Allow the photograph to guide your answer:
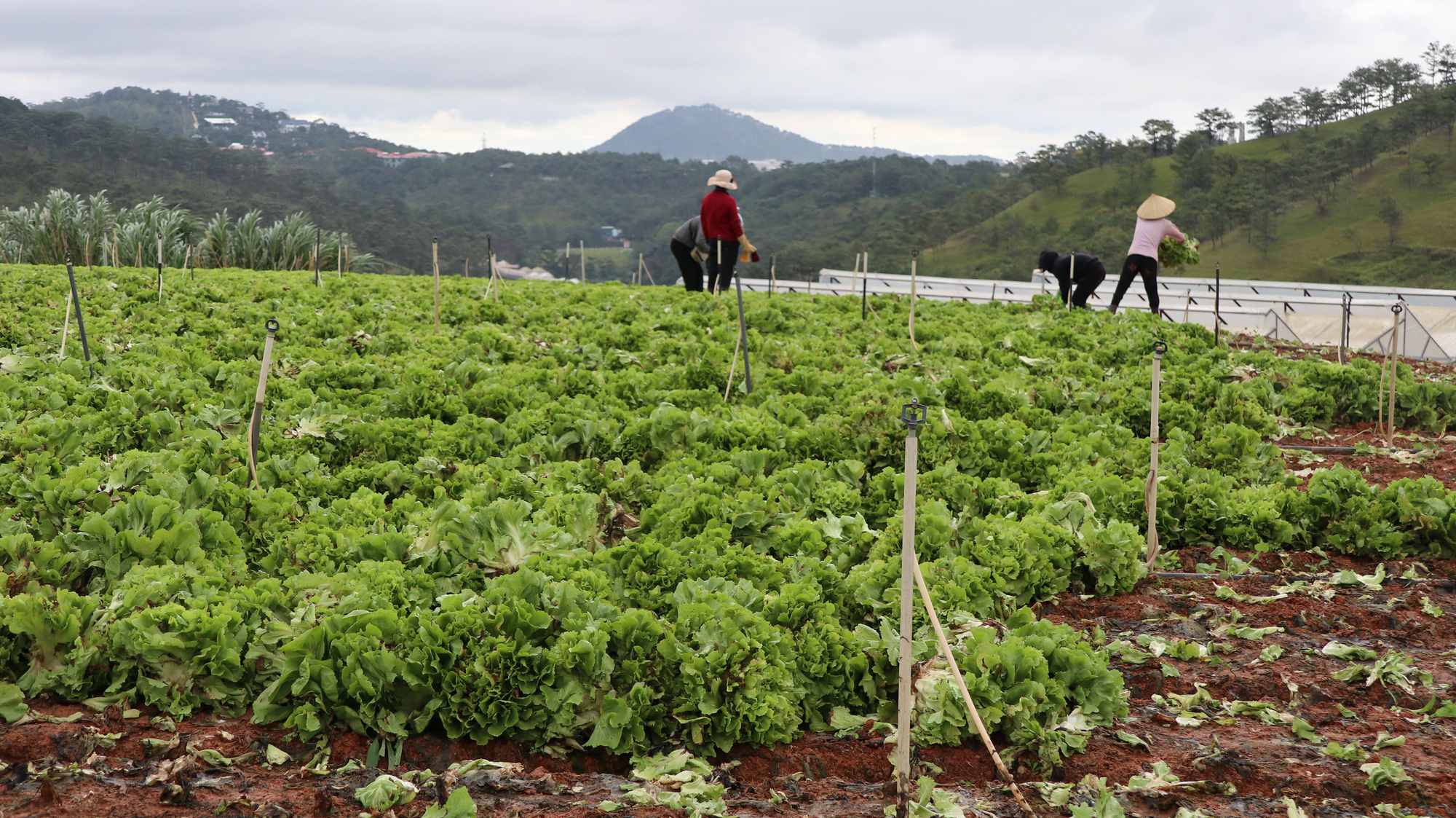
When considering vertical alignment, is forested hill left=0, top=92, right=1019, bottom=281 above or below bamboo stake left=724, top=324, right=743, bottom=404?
above

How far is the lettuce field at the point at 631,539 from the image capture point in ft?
11.7

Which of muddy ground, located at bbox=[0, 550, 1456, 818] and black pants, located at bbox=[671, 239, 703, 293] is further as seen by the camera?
black pants, located at bbox=[671, 239, 703, 293]

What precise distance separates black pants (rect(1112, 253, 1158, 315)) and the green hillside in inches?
1808

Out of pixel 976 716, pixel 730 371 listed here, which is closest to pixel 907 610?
pixel 976 716

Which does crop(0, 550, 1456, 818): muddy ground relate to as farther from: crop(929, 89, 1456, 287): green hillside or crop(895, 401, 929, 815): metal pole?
crop(929, 89, 1456, 287): green hillside

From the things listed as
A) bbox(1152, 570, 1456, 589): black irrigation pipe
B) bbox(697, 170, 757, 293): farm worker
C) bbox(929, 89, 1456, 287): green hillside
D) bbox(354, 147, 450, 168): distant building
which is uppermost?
bbox(354, 147, 450, 168): distant building

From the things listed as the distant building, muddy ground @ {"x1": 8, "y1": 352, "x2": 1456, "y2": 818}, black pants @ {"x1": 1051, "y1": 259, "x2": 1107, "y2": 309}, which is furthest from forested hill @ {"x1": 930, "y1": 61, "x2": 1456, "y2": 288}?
the distant building

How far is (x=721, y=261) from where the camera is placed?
40.9 feet

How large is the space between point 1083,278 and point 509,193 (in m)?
115

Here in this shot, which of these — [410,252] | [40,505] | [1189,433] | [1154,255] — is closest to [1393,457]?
[1189,433]

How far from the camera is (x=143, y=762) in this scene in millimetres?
3250

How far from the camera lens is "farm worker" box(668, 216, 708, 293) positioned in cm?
1284

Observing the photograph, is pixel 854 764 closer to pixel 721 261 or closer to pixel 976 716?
pixel 976 716

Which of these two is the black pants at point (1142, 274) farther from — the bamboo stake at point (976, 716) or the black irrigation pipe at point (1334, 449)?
the bamboo stake at point (976, 716)
